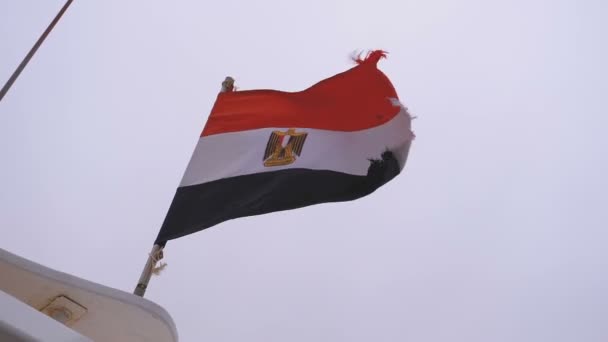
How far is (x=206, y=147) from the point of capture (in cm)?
566

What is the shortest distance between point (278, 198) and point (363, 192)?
1118 mm

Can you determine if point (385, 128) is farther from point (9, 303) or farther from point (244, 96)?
point (9, 303)

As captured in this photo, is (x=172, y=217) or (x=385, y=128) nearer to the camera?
(x=172, y=217)

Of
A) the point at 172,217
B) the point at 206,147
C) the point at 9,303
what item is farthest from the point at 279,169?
the point at 9,303

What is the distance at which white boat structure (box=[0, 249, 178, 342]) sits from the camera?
14.3 feet

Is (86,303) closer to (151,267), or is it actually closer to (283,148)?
(151,267)

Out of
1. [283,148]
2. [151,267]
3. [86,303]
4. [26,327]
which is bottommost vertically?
[26,327]

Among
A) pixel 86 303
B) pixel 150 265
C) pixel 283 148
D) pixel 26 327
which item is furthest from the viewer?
pixel 283 148

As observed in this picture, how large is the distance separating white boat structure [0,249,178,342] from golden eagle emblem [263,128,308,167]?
6.55 ft

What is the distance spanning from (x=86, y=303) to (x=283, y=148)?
2.47 meters

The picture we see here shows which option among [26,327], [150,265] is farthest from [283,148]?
[26,327]

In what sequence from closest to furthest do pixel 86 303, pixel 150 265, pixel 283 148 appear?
pixel 86 303, pixel 150 265, pixel 283 148

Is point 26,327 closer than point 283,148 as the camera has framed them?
Yes

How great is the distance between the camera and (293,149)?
5.97 m
